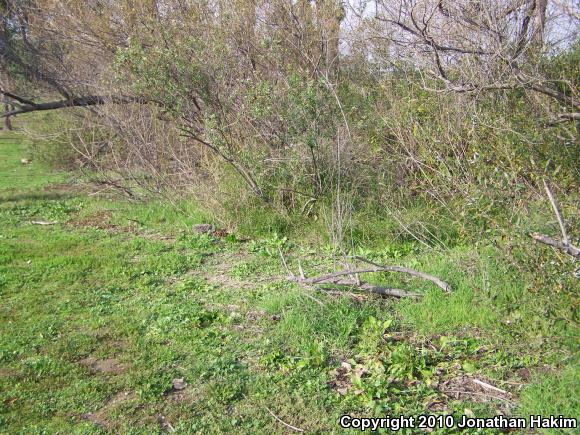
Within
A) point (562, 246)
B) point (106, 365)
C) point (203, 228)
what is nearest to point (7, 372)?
point (106, 365)

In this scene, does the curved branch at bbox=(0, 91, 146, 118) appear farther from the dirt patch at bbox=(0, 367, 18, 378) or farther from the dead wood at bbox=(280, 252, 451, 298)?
the dirt patch at bbox=(0, 367, 18, 378)

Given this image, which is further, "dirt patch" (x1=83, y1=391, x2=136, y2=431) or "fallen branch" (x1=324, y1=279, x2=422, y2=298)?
"fallen branch" (x1=324, y1=279, x2=422, y2=298)

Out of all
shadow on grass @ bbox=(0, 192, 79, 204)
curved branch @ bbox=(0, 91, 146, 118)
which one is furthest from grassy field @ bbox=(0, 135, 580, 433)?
curved branch @ bbox=(0, 91, 146, 118)

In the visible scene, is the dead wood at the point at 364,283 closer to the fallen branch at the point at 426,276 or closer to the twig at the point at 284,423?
the fallen branch at the point at 426,276

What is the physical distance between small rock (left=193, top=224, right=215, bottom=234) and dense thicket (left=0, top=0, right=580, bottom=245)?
9.8 inches

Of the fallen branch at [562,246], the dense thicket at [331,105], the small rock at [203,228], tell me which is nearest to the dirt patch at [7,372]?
the dense thicket at [331,105]

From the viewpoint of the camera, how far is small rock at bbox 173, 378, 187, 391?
3967 millimetres

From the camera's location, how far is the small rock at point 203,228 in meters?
8.14

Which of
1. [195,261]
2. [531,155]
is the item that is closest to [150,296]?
[195,261]

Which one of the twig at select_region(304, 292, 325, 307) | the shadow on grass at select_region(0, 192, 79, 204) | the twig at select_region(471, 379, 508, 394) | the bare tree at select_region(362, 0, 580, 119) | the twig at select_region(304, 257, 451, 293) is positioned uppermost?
the bare tree at select_region(362, 0, 580, 119)

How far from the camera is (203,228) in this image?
8242 millimetres

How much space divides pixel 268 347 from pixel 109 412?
1273 millimetres

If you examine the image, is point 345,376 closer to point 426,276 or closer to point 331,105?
point 426,276

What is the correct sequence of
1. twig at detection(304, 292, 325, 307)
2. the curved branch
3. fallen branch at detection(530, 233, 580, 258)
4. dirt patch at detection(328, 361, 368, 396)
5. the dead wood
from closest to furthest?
fallen branch at detection(530, 233, 580, 258) < dirt patch at detection(328, 361, 368, 396) < twig at detection(304, 292, 325, 307) < the dead wood < the curved branch
